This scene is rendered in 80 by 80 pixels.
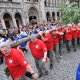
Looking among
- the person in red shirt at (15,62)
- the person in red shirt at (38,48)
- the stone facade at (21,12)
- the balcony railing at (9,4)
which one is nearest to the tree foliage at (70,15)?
the stone facade at (21,12)

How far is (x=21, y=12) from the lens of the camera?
26.5m

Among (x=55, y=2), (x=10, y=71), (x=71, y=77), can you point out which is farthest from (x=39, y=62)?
(x=55, y=2)

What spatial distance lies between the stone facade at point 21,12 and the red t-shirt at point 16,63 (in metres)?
16.6

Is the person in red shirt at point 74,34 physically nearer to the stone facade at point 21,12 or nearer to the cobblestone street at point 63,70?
the cobblestone street at point 63,70

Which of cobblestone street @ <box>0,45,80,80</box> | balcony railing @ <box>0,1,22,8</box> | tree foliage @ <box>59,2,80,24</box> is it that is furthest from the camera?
balcony railing @ <box>0,1,22,8</box>

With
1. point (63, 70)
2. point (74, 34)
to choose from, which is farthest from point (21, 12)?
point (63, 70)

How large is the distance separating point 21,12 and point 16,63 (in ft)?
76.2

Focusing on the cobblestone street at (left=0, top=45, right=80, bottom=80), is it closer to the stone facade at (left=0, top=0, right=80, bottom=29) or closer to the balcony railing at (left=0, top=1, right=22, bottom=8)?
the stone facade at (left=0, top=0, right=80, bottom=29)

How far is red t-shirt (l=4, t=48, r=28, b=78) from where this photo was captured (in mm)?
3865

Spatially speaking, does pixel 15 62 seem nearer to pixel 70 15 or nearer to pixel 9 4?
pixel 70 15

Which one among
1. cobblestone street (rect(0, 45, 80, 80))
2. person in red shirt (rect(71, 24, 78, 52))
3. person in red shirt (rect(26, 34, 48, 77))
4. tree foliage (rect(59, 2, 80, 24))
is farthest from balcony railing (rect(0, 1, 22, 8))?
person in red shirt (rect(26, 34, 48, 77))

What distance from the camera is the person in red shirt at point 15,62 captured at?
3.79 metres

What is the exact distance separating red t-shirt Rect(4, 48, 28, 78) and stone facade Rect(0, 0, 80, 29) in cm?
1665

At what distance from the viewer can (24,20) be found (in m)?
26.8
